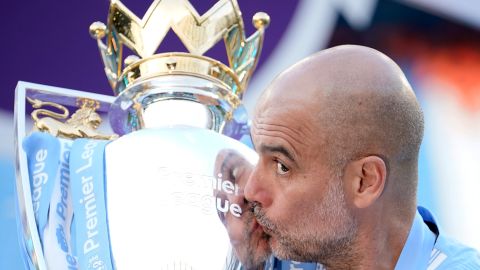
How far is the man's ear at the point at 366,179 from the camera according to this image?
3.51 ft

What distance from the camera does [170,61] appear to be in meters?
1.20

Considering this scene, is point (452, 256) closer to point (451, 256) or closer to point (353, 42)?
point (451, 256)

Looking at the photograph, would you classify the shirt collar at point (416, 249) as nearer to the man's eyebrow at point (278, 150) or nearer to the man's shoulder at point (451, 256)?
the man's shoulder at point (451, 256)

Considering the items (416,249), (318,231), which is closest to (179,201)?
(318,231)

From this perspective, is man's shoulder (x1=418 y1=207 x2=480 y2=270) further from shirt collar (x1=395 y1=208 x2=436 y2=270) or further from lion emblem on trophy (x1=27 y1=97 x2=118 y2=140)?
lion emblem on trophy (x1=27 y1=97 x2=118 y2=140)

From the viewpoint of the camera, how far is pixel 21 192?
114 centimetres

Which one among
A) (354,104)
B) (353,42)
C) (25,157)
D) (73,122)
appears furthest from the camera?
(353,42)

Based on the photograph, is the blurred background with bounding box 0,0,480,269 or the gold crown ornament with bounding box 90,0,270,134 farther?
the blurred background with bounding box 0,0,480,269

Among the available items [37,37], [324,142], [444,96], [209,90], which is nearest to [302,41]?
[444,96]

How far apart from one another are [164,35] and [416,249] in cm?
43

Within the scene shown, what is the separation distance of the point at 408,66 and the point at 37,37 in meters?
0.79

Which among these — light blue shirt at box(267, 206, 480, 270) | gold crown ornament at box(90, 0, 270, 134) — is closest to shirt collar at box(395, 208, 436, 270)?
light blue shirt at box(267, 206, 480, 270)

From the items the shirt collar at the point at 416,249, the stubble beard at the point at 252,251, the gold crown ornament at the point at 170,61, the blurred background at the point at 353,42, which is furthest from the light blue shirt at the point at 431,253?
the blurred background at the point at 353,42

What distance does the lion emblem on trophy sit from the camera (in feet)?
4.06
